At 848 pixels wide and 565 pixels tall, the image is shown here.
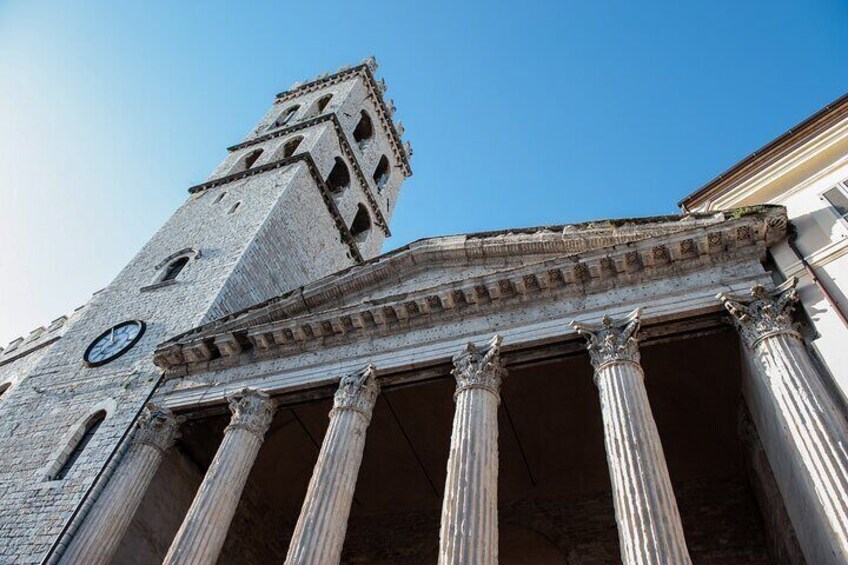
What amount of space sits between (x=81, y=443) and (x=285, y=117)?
57.1ft

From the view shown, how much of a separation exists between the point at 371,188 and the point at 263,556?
15128 millimetres

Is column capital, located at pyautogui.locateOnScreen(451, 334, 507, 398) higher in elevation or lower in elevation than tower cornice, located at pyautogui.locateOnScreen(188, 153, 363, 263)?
lower

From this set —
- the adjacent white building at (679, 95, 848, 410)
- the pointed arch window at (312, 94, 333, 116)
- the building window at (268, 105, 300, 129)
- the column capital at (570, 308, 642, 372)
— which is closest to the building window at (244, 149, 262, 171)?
the building window at (268, 105, 300, 129)

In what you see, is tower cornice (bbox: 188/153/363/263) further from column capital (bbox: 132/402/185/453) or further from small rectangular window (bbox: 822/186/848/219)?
small rectangular window (bbox: 822/186/848/219)

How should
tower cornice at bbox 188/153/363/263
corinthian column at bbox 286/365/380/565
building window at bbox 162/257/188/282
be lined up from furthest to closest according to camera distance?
1. tower cornice at bbox 188/153/363/263
2. building window at bbox 162/257/188/282
3. corinthian column at bbox 286/365/380/565

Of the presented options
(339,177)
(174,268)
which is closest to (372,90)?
(339,177)

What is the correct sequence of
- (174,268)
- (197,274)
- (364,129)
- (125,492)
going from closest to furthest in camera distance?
(125,492), (197,274), (174,268), (364,129)

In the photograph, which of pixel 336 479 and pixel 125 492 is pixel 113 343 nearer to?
pixel 125 492

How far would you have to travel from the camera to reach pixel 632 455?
25.3ft

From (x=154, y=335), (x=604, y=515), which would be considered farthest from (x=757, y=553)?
(x=154, y=335)

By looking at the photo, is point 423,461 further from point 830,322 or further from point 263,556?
point 830,322

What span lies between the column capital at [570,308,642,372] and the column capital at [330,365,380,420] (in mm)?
3316

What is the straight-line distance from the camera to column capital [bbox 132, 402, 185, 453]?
38.0 ft

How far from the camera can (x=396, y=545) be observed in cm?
1420
